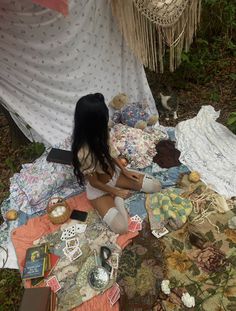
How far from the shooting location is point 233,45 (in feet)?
16.3

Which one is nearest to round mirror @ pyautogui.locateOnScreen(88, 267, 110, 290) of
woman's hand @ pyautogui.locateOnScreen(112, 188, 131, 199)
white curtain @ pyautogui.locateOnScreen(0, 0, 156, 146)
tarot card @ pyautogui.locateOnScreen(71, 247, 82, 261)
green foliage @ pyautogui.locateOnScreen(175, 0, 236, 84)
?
tarot card @ pyautogui.locateOnScreen(71, 247, 82, 261)

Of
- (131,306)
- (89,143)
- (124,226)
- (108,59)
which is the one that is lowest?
(131,306)

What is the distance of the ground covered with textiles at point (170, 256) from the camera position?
8.46 feet

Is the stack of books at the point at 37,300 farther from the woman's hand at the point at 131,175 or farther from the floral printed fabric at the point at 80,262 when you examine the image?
the woman's hand at the point at 131,175

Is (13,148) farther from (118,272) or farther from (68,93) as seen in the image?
(118,272)

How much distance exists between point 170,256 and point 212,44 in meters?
3.38

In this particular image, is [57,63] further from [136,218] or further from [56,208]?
[136,218]

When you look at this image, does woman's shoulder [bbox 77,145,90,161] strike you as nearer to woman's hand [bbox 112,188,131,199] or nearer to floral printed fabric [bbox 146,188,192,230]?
woman's hand [bbox 112,188,131,199]

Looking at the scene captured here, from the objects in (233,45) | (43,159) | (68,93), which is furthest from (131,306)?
(233,45)

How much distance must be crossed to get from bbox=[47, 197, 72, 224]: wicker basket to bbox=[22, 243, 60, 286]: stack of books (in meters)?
0.24

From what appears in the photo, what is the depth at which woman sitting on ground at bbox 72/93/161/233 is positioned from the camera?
2533 millimetres

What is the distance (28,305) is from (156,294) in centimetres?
89

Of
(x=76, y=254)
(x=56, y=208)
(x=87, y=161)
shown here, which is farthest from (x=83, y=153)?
(x=76, y=254)

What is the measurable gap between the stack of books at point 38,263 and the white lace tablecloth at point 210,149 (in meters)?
1.52
